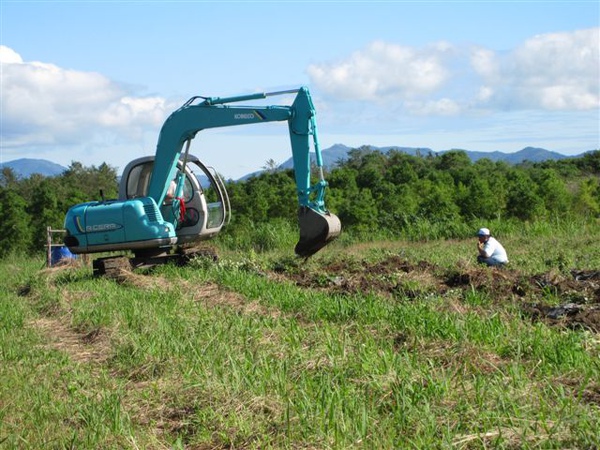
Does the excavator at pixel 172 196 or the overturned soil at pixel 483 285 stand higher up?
the excavator at pixel 172 196

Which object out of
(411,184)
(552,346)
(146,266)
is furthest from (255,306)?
(411,184)

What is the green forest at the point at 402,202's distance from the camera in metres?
21.9

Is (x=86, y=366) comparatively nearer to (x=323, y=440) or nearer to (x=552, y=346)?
(x=323, y=440)

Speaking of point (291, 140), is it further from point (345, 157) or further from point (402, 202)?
point (345, 157)

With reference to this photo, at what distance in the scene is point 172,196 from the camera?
15461 mm

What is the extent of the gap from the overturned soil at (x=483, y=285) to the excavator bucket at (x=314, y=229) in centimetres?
48

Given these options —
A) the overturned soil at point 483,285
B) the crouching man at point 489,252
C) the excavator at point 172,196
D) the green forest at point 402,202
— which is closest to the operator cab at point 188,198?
the excavator at point 172,196

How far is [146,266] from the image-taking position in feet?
50.2

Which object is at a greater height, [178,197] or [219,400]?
[178,197]

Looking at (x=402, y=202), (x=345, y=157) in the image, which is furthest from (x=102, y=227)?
→ (x=345, y=157)

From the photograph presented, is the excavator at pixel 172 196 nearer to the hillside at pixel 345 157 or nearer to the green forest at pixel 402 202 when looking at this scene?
the hillside at pixel 345 157

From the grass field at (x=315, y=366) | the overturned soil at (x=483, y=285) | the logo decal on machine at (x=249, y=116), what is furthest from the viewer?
the logo decal on machine at (x=249, y=116)

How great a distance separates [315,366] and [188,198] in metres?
9.94

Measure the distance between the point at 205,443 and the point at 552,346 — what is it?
115 inches
